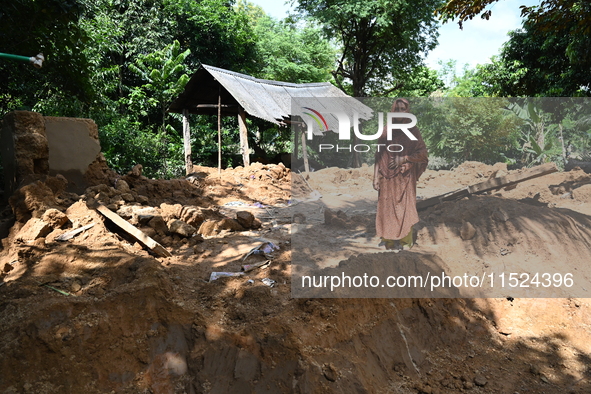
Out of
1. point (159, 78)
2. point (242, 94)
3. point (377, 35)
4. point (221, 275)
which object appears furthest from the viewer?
point (377, 35)

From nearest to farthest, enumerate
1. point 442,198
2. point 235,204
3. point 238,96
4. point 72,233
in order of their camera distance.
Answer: point 442,198 → point 72,233 → point 235,204 → point 238,96

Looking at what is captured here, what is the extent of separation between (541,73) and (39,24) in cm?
1364

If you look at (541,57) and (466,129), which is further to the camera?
(541,57)

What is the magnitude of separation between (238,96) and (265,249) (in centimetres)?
706

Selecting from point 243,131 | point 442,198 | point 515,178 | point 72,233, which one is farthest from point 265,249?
point 243,131

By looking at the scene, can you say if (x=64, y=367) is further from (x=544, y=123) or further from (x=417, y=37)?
(x=417, y=37)

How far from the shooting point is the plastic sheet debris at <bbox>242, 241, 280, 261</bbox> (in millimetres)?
5223

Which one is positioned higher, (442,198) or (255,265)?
(442,198)

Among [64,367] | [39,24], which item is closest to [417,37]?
[39,24]

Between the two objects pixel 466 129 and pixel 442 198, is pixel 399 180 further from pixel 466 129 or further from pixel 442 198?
pixel 466 129

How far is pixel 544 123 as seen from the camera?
14.1ft

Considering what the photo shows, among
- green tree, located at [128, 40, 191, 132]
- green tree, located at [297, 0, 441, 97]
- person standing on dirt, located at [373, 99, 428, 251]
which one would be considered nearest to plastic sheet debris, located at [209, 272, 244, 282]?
person standing on dirt, located at [373, 99, 428, 251]

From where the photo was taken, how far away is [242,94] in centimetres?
1187

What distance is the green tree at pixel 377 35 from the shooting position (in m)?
16.9
